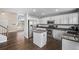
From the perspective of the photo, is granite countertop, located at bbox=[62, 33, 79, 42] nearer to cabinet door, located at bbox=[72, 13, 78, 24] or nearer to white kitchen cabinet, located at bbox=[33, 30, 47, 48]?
cabinet door, located at bbox=[72, 13, 78, 24]

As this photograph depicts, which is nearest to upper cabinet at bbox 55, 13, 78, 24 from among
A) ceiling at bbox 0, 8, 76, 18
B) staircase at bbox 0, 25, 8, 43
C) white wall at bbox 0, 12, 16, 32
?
ceiling at bbox 0, 8, 76, 18

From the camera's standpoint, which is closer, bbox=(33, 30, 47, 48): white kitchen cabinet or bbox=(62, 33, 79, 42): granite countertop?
bbox=(62, 33, 79, 42): granite countertop

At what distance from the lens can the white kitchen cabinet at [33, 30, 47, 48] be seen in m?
1.76

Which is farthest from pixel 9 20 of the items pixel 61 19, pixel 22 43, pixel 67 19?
pixel 67 19

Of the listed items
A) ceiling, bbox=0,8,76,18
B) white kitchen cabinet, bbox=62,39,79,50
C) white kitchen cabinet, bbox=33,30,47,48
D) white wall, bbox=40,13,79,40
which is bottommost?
white kitchen cabinet, bbox=62,39,79,50

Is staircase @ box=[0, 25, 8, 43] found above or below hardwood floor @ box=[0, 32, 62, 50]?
above

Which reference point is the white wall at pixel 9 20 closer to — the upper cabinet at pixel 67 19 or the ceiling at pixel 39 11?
the ceiling at pixel 39 11

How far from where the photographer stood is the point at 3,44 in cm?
167

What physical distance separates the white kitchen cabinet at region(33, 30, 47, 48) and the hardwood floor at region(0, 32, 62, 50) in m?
0.09

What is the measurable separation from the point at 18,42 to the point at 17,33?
0.73ft

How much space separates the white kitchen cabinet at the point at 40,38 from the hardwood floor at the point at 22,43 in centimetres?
9

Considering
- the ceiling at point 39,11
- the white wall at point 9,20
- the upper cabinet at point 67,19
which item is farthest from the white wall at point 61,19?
the white wall at point 9,20

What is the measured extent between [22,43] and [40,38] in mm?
453
